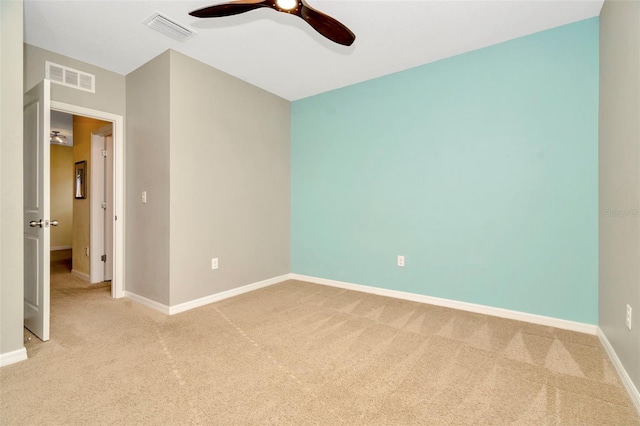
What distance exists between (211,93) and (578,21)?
3.45 meters

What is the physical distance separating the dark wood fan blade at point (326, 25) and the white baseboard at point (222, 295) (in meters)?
2.75

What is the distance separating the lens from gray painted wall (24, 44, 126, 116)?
283cm

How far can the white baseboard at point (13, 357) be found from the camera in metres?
1.95

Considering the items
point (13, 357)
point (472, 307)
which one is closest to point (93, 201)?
point (13, 357)

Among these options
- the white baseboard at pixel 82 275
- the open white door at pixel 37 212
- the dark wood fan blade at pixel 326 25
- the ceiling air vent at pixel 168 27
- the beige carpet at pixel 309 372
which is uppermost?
the ceiling air vent at pixel 168 27

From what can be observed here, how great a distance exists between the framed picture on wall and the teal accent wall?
133 inches

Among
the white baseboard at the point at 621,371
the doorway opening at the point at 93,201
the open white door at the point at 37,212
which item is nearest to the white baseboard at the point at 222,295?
the open white door at the point at 37,212

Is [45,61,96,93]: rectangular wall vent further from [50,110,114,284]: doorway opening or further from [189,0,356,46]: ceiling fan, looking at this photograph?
[189,0,356,46]: ceiling fan

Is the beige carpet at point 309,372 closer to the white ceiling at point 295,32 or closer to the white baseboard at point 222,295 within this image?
the white baseboard at point 222,295

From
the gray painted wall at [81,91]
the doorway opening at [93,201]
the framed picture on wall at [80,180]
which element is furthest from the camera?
the framed picture on wall at [80,180]

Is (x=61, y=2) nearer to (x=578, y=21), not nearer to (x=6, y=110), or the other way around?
(x=6, y=110)

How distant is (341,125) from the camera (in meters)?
3.95

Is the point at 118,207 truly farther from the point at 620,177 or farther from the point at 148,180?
the point at 620,177

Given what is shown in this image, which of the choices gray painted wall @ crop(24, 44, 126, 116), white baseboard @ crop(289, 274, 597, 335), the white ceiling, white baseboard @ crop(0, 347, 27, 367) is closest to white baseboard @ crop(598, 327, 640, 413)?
white baseboard @ crop(289, 274, 597, 335)
